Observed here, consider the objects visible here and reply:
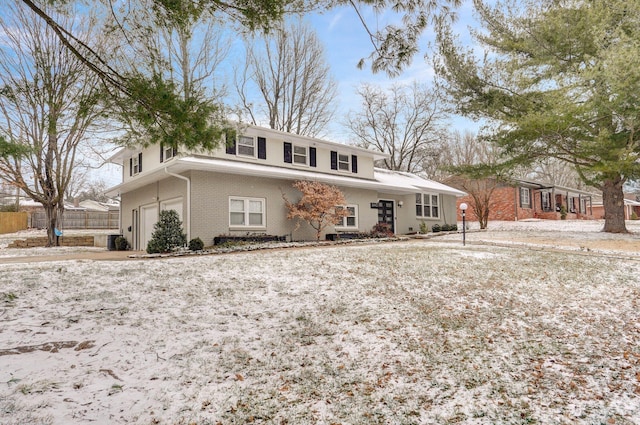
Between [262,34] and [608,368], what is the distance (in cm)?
587

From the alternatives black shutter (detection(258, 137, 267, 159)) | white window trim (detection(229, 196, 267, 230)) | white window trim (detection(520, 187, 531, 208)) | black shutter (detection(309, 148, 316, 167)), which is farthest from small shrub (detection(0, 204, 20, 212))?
white window trim (detection(520, 187, 531, 208))

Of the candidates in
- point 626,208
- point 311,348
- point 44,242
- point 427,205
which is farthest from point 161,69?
point 626,208

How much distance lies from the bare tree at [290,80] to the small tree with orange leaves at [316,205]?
10.3 metres

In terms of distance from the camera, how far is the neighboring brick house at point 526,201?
26.8 m

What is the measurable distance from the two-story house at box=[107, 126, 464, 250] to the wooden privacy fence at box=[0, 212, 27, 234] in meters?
11.9

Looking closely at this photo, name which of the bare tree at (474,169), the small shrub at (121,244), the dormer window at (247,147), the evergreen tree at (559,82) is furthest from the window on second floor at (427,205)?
the small shrub at (121,244)

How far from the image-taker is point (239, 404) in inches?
118

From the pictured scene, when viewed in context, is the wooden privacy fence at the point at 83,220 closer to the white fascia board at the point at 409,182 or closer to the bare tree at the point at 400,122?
the bare tree at the point at 400,122

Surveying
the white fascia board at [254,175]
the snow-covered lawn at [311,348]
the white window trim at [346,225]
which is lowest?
the snow-covered lawn at [311,348]

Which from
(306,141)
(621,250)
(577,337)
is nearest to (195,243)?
(306,141)

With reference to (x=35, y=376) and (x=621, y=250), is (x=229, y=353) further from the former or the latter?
(x=621, y=250)

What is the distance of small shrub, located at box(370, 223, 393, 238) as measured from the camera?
1625 centimetres

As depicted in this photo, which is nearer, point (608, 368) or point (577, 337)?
point (608, 368)

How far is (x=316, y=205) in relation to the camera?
541 inches
